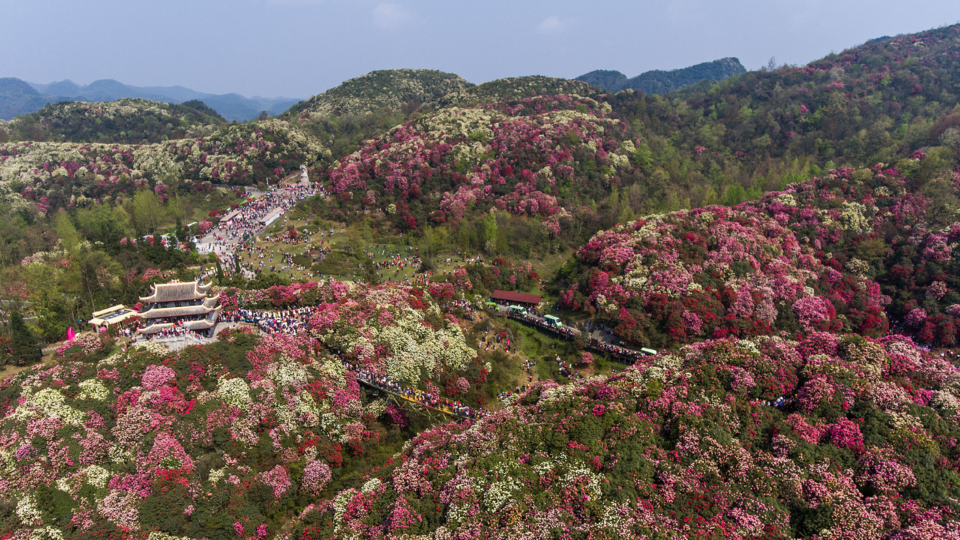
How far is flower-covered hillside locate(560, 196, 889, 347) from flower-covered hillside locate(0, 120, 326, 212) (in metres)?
72.7

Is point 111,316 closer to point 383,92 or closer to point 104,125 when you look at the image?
point 104,125

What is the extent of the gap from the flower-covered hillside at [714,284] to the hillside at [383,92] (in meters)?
118

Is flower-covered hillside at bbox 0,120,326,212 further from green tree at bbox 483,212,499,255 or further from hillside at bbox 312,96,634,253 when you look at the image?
green tree at bbox 483,212,499,255

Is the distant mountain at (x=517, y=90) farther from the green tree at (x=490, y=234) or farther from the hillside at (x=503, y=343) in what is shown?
the green tree at (x=490, y=234)

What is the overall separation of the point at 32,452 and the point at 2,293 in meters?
29.9

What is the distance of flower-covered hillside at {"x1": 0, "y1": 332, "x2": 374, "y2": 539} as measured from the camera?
69.9 feet

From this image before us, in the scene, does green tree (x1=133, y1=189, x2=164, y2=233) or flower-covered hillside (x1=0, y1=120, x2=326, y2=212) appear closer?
green tree (x1=133, y1=189, x2=164, y2=233)

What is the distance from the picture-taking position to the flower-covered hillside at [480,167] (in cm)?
7144

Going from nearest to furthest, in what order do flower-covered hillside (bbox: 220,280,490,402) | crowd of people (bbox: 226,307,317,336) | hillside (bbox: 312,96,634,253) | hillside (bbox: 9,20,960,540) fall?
hillside (bbox: 9,20,960,540) < flower-covered hillside (bbox: 220,280,490,402) < crowd of people (bbox: 226,307,317,336) < hillside (bbox: 312,96,634,253)

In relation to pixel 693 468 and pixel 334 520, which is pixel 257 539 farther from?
pixel 693 468

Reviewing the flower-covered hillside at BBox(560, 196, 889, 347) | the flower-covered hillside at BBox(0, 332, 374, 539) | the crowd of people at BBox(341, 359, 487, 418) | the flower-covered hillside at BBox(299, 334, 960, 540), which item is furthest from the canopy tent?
the flower-covered hillside at BBox(560, 196, 889, 347)

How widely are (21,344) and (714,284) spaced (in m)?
56.4

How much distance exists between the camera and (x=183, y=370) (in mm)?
27531

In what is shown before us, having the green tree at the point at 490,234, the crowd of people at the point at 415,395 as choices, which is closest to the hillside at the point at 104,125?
the green tree at the point at 490,234
